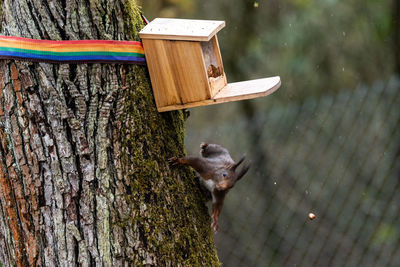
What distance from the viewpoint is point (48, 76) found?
1.81 metres

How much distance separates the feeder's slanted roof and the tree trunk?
19 cm

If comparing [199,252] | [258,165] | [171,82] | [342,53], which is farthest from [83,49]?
[342,53]

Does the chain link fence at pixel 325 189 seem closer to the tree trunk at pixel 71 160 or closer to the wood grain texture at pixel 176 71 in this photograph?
the wood grain texture at pixel 176 71

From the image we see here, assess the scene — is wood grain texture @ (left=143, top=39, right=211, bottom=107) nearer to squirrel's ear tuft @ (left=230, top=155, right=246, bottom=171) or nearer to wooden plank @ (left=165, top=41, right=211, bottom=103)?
wooden plank @ (left=165, top=41, right=211, bottom=103)

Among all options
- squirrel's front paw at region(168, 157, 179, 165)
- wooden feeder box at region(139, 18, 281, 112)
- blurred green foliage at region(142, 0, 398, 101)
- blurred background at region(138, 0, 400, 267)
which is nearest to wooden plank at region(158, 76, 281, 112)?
wooden feeder box at region(139, 18, 281, 112)

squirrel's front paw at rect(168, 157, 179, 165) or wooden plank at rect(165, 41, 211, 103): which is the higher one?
wooden plank at rect(165, 41, 211, 103)

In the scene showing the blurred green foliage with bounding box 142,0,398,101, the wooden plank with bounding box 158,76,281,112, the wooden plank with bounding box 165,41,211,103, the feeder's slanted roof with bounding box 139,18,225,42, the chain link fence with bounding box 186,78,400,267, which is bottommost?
the chain link fence with bounding box 186,78,400,267

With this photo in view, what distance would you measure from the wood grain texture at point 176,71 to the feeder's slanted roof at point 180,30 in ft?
0.09

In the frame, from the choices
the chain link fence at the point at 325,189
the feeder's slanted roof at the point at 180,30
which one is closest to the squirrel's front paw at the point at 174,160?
the feeder's slanted roof at the point at 180,30

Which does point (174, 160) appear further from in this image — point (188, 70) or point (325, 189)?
point (325, 189)

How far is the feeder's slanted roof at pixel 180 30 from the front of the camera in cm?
199

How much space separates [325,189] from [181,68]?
9.95 feet

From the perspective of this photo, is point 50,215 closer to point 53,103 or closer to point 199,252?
point 53,103

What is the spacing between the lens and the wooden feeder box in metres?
2.01
